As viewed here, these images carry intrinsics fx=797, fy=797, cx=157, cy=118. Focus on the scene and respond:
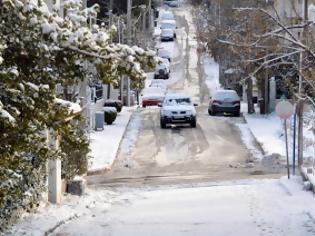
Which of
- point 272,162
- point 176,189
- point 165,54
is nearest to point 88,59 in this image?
point 176,189

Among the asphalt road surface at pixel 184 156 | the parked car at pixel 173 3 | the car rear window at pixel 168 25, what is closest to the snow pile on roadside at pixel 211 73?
the car rear window at pixel 168 25

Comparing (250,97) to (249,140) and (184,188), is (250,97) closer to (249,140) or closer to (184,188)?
(249,140)

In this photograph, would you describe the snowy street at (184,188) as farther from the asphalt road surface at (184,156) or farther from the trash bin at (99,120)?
the trash bin at (99,120)

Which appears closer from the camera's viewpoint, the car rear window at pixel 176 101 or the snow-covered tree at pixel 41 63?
the snow-covered tree at pixel 41 63

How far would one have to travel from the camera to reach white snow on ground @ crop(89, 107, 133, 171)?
25.7m

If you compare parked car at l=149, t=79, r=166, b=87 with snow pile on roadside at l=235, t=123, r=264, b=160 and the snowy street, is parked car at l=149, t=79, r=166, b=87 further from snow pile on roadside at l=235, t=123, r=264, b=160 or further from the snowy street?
snow pile on roadside at l=235, t=123, r=264, b=160

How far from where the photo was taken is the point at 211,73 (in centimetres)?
7150

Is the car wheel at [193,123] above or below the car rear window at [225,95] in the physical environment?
below

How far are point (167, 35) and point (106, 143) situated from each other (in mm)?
58535

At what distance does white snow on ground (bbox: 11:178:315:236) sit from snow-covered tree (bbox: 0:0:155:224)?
487 cm

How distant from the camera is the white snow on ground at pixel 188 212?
13219 millimetres

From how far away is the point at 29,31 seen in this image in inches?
301

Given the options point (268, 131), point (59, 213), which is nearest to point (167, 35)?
point (268, 131)

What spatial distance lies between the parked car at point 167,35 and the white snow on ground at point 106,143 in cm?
4806
